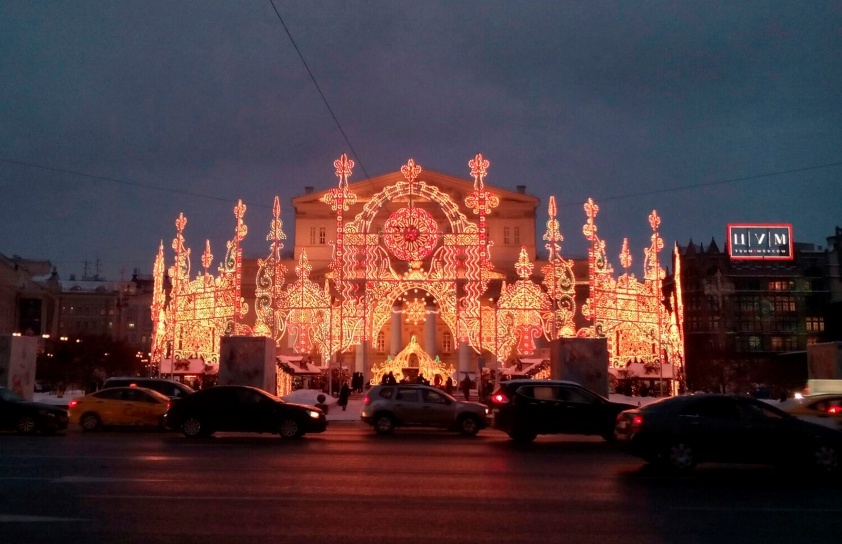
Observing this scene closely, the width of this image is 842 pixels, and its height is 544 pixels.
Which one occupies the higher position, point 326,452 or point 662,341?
point 662,341

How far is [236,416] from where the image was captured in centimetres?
1958

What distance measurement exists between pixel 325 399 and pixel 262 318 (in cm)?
866

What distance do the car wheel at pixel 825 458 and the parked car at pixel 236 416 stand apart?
11.3 meters

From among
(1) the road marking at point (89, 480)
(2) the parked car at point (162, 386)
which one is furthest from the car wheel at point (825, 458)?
(2) the parked car at point (162, 386)

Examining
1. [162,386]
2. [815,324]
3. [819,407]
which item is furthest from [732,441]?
[815,324]

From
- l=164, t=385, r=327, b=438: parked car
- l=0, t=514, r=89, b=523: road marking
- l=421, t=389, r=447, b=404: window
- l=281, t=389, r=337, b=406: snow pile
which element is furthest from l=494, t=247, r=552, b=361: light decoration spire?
l=0, t=514, r=89, b=523: road marking

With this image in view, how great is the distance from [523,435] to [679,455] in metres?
6.16

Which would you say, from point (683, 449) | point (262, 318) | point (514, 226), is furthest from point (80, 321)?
point (683, 449)

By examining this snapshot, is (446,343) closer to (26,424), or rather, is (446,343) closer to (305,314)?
(305,314)

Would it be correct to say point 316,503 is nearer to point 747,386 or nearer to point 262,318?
point 262,318

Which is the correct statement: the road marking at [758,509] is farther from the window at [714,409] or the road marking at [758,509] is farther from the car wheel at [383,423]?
the car wheel at [383,423]

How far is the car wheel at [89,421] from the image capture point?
22.3m

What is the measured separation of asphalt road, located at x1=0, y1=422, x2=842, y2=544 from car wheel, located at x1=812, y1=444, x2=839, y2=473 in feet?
2.48

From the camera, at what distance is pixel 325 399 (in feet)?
102
